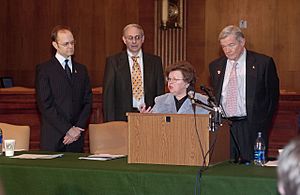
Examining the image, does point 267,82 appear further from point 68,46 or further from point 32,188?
point 32,188

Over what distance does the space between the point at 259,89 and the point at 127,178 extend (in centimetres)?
211

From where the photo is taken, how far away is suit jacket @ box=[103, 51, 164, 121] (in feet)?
20.5

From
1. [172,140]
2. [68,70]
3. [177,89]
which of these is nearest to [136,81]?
[68,70]

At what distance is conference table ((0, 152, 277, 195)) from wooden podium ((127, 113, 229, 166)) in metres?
0.08

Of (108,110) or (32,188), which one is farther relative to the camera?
(108,110)

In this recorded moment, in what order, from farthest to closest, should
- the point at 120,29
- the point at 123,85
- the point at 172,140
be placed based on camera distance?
the point at 120,29 → the point at 123,85 → the point at 172,140

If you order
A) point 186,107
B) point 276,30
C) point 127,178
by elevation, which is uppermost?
point 276,30

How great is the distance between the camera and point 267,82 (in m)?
5.66

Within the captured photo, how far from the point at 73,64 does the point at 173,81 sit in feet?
4.18

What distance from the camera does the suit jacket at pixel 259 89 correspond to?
558 cm

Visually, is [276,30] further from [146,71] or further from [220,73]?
[220,73]

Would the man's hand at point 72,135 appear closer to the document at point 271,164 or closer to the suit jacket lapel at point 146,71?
the suit jacket lapel at point 146,71

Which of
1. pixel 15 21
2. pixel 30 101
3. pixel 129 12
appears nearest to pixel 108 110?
pixel 30 101

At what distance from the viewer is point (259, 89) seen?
561 cm
